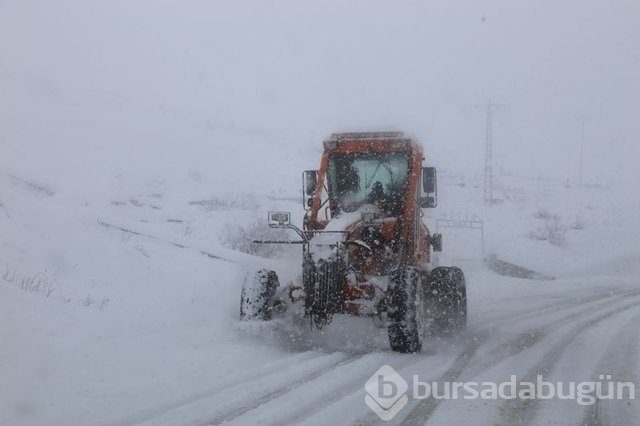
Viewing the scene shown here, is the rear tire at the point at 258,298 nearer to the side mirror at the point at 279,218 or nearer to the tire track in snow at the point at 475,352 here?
the side mirror at the point at 279,218

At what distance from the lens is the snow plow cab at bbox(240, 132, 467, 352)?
8.79m

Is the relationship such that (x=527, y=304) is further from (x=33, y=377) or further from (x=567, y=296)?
(x=33, y=377)

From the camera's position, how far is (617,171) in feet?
224

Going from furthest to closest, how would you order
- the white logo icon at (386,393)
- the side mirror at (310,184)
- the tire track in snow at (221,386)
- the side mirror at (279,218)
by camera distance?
1. the side mirror at (310,184)
2. the side mirror at (279,218)
3. the white logo icon at (386,393)
4. the tire track in snow at (221,386)

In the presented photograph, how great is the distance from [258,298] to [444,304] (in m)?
2.86

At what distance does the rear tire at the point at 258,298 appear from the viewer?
948 cm

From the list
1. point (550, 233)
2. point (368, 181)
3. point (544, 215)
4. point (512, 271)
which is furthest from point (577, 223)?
point (368, 181)

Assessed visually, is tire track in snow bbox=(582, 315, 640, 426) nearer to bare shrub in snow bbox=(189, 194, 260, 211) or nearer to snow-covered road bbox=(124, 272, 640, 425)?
snow-covered road bbox=(124, 272, 640, 425)

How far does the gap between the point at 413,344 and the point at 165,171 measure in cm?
3566

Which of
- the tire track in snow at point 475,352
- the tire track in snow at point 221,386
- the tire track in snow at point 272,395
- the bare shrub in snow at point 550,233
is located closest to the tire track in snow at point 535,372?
the tire track in snow at point 475,352

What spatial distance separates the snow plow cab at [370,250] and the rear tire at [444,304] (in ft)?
0.05

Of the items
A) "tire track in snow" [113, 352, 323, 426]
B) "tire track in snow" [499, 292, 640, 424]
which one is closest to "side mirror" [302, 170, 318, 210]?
"tire track in snow" [113, 352, 323, 426]

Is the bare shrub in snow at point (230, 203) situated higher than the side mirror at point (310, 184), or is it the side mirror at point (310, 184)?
the side mirror at point (310, 184)

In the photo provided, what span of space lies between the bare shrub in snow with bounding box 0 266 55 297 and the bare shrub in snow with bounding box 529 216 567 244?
26.5 metres
